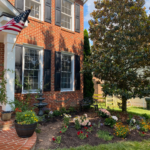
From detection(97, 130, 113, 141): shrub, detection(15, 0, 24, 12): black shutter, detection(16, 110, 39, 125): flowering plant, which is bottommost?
detection(97, 130, 113, 141): shrub

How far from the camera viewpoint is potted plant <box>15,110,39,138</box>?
3681mm

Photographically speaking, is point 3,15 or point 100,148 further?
point 3,15

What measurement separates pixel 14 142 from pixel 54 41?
521cm

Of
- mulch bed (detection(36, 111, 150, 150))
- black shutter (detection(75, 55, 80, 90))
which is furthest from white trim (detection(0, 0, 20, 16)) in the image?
black shutter (detection(75, 55, 80, 90))

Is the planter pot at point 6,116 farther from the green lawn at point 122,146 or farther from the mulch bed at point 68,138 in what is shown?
the green lawn at point 122,146

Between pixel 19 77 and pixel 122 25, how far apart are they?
17.6 feet

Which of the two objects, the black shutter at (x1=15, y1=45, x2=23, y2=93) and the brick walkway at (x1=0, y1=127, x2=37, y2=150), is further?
the black shutter at (x1=15, y1=45, x2=23, y2=93)

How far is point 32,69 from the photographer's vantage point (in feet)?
21.3

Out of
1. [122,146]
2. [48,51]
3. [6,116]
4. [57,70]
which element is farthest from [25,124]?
[48,51]

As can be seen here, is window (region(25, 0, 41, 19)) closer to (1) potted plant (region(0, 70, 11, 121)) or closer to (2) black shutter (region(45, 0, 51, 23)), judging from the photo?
(2) black shutter (region(45, 0, 51, 23))

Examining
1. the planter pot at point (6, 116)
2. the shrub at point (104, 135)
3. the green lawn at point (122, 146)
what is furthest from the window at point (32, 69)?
the green lawn at point (122, 146)

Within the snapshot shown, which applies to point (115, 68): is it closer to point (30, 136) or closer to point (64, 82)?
point (64, 82)

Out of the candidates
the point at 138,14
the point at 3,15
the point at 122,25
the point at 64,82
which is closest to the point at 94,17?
the point at 122,25

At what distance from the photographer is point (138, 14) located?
6.76 m
